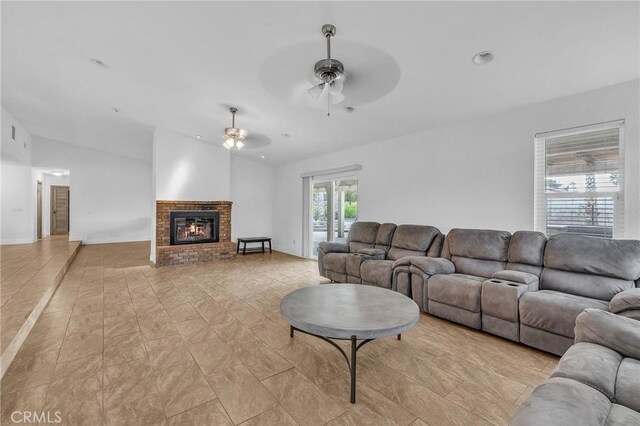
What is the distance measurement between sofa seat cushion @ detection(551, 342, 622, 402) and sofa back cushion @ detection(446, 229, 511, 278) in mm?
1730

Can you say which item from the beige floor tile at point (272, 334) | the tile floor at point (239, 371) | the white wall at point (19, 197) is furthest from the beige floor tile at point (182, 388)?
the white wall at point (19, 197)

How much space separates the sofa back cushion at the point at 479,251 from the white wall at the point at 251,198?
18.6 feet

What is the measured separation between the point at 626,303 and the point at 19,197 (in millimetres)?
11359

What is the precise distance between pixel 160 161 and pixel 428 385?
20.3ft

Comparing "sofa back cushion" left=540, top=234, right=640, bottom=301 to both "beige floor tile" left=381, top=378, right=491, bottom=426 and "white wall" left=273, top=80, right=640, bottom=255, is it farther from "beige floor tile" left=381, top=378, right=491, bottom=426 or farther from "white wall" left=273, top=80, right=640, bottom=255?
"beige floor tile" left=381, top=378, right=491, bottom=426

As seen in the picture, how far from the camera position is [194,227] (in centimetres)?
651

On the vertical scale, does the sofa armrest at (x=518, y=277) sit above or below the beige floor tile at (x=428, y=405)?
above

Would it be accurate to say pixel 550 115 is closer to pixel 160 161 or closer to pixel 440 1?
pixel 440 1

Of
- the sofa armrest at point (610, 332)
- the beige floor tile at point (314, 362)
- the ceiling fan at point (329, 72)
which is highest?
the ceiling fan at point (329, 72)

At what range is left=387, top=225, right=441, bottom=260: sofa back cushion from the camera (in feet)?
12.8

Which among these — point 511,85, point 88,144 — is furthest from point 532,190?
point 88,144

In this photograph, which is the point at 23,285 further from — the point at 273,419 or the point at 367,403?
the point at 367,403

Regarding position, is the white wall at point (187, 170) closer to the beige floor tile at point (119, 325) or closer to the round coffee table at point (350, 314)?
the beige floor tile at point (119, 325)

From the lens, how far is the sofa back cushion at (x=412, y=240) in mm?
3904
